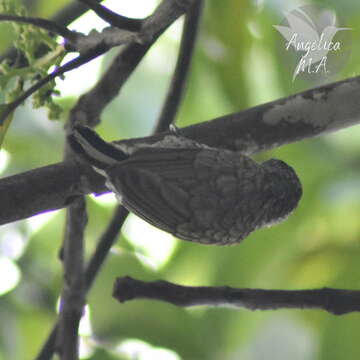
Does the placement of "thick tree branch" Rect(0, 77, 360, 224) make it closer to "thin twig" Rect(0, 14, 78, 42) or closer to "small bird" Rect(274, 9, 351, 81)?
"thin twig" Rect(0, 14, 78, 42)

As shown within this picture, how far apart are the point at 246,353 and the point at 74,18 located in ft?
5.06

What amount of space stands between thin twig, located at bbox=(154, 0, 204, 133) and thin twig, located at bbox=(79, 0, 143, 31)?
0.52 m

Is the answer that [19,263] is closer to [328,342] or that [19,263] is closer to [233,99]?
[233,99]

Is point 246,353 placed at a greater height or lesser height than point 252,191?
lesser

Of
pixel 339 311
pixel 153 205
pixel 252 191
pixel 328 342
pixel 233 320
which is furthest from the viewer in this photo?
pixel 233 320

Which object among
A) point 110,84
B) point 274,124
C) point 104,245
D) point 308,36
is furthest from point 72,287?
point 308,36

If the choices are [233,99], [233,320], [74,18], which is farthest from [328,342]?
[74,18]

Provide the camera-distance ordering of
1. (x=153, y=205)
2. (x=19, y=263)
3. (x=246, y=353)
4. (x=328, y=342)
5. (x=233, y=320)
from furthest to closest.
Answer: (x=19, y=263)
(x=246, y=353)
(x=233, y=320)
(x=328, y=342)
(x=153, y=205)

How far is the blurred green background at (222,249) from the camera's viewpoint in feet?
8.87

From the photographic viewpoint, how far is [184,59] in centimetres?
224

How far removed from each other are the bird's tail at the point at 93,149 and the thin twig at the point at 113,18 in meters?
0.29

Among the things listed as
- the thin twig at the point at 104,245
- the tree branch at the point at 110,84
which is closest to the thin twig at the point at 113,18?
the tree branch at the point at 110,84

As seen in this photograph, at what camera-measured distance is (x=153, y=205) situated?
6.65 feet

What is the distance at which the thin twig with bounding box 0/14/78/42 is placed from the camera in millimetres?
1608
